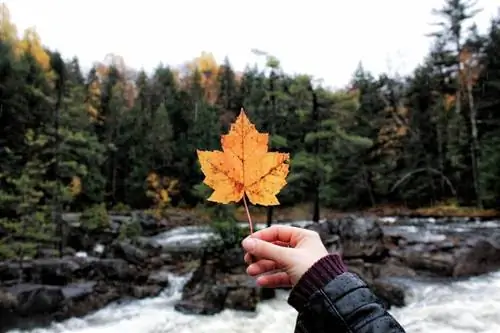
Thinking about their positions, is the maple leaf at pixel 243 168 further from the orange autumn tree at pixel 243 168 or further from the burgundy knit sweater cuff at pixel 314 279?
the burgundy knit sweater cuff at pixel 314 279

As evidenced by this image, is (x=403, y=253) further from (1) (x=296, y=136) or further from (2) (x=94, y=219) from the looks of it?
(2) (x=94, y=219)

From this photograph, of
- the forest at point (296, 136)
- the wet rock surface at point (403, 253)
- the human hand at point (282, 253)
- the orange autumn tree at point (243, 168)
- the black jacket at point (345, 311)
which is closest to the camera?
the black jacket at point (345, 311)

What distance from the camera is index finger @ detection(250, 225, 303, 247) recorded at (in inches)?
38.4

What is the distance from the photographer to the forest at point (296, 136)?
14.4 meters

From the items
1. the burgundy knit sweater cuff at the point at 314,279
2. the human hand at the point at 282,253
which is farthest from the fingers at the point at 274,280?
the burgundy knit sweater cuff at the point at 314,279

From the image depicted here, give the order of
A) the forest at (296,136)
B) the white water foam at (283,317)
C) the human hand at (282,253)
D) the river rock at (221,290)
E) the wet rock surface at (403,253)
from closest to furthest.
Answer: the human hand at (282,253)
the white water foam at (283,317)
the river rock at (221,290)
the wet rock surface at (403,253)
the forest at (296,136)

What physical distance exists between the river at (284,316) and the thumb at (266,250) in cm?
581

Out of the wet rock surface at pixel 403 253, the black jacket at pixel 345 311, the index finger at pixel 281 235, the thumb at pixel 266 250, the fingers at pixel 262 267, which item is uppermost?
the index finger at pixel 281 235

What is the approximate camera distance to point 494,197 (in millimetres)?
18141

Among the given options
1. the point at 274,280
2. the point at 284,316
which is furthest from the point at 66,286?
the point at 274,280

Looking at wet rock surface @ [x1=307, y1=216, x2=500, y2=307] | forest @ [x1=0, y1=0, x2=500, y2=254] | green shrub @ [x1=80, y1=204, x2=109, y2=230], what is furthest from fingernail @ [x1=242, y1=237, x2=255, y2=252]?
green shrub @ [x1=80, y1=204, x2=109, y2=230]

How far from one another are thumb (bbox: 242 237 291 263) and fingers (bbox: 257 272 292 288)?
89mm

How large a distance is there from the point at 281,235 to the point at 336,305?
9.2 inches

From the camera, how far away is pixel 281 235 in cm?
99
